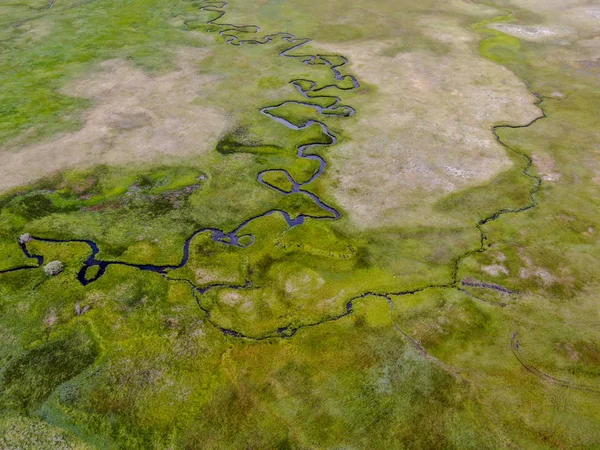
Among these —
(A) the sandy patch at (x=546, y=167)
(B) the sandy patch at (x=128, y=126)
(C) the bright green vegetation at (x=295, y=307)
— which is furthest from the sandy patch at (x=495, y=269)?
(B) the sandy patch at (x=128, y=126)

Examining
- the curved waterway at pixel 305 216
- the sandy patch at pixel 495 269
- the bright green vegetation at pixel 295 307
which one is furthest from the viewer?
the sandy patch at pixel 495 269

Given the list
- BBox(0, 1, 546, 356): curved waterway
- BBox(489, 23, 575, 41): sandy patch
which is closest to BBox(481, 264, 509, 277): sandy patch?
BBox(0, 1, 546, 356): curved waterway

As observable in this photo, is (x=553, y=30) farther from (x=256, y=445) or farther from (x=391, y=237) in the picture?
(x=256, y=445)

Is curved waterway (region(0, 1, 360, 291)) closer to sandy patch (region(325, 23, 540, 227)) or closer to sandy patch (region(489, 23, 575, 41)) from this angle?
sandy patch (region(325, 23, 540, 227))

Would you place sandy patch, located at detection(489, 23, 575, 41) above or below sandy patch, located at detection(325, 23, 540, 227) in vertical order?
below

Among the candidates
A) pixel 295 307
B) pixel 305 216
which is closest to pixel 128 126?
pixel 305 216

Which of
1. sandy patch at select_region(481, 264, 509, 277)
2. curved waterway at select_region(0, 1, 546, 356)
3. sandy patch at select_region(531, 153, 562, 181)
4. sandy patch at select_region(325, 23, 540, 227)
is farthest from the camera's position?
sandy patch at select_region(531, 153, 562, 181)

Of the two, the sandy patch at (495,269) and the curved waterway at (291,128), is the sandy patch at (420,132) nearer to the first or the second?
the curved waterway at (291,128)
